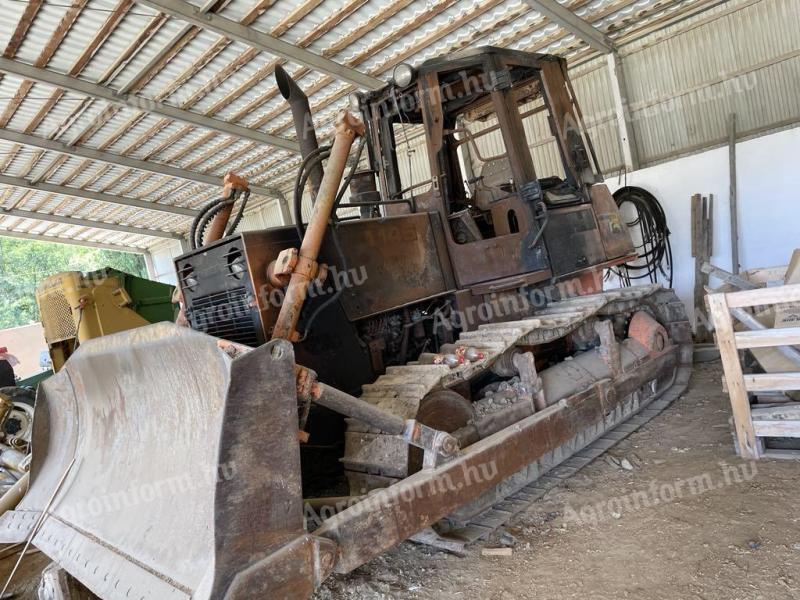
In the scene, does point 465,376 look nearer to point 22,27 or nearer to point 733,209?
point 733,209

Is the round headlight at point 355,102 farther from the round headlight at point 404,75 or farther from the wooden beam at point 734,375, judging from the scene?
the wooden beam at point 734,375

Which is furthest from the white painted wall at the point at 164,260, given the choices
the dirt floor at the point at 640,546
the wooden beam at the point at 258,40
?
the dirt floor at the point at 640,546

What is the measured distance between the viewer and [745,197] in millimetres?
7492

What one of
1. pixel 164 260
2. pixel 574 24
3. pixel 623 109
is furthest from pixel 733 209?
pixel 164 260

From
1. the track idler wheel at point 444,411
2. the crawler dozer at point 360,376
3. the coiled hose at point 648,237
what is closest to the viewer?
the crawler dozer at point 360,376

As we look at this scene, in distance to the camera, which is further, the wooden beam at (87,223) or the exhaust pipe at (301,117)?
the wooden beam at (87,223)

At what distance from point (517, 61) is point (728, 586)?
3698mm

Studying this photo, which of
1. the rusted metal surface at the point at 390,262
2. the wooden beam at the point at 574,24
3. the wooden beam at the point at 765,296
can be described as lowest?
the wooden beam at the point at 765,296

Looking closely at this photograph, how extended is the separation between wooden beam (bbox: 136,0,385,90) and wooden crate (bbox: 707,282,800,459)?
21.2 ft

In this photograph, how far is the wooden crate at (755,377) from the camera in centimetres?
327

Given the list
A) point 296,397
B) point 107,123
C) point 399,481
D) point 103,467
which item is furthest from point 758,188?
point 107,123

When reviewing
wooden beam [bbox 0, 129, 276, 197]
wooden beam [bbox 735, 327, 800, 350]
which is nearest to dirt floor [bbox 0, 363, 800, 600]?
wooden beam [bbox 735, 327, 800, 350]

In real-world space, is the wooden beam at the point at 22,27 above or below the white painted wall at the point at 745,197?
above

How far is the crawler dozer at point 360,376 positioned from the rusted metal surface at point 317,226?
12mm
